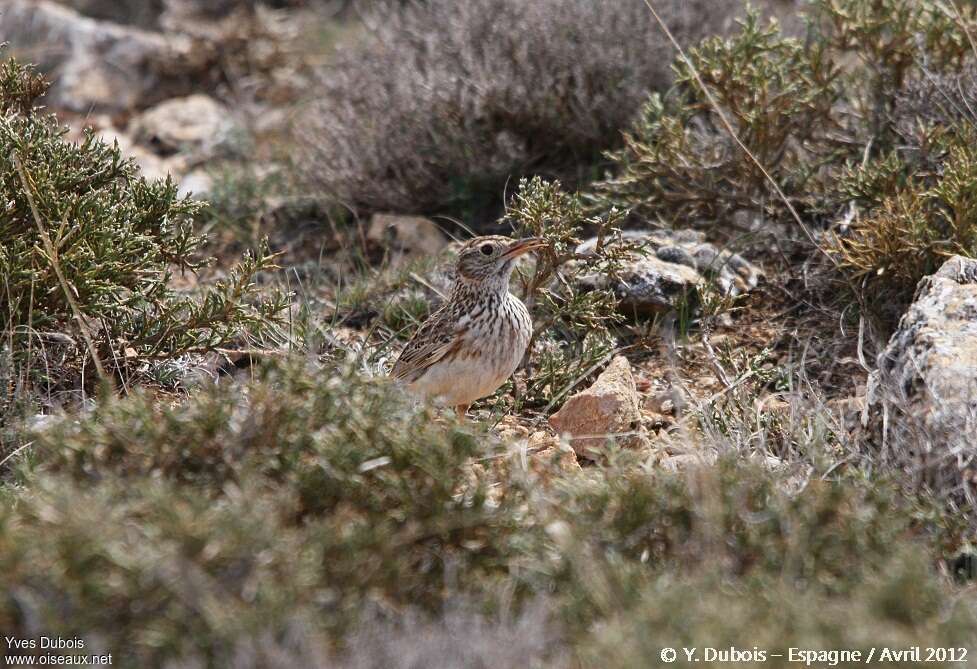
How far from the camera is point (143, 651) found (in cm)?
304

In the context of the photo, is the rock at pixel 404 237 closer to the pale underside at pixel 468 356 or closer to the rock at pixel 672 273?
the rock at pixel 672 273

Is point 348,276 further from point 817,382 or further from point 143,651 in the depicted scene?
point 143,651

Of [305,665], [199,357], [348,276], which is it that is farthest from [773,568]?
[348,276]

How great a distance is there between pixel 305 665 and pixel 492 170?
4.79 meters

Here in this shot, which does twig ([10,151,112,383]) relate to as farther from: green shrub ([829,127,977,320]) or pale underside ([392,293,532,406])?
green shrub ([829,127,977,320])

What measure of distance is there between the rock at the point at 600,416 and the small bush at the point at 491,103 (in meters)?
2.46

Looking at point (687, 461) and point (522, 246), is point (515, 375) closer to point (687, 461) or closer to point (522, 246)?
point (522, 246)

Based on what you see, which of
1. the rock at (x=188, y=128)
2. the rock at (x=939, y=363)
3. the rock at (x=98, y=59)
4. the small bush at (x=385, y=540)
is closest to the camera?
the small bush at (x=385, y=540)

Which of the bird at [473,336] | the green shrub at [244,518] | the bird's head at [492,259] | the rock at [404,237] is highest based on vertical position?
the green shrub at [244,518]

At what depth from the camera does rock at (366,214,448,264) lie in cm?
707

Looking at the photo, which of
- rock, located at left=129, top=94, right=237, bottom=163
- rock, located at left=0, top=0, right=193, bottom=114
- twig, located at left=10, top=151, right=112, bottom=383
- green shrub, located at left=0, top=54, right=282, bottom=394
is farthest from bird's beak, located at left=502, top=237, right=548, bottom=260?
rock, located at left=0, top=0, right=193, bottom=114

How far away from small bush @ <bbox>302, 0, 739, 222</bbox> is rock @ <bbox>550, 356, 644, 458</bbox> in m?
2.46

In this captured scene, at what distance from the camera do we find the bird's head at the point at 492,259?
537 centimetres

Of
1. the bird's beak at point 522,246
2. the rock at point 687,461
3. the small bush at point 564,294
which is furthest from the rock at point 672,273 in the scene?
the rock at point 687,461
